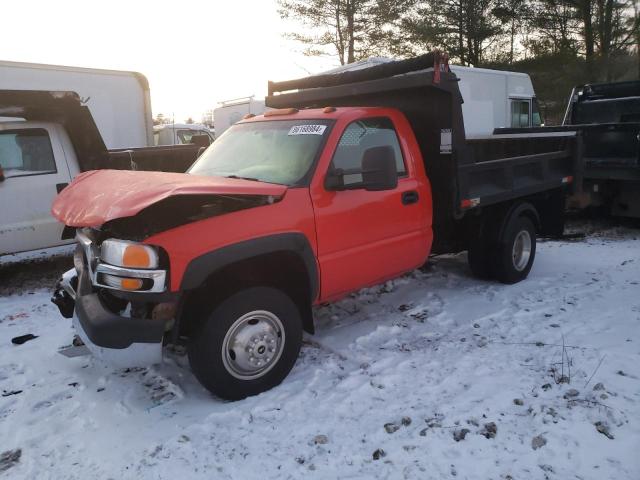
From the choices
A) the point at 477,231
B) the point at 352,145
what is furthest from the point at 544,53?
the point at 352,145

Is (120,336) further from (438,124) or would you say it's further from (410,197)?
(438,124)

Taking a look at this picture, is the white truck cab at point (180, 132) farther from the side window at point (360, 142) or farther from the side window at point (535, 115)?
the side window at point (360, 142)

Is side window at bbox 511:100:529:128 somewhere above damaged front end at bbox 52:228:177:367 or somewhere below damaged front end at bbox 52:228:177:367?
above

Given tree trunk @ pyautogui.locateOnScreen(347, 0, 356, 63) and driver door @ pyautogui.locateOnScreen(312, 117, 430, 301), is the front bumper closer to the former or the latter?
driver door @ pyautogui.locateOnScreen(312, 117, 430, 301)

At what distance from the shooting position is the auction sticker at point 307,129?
3948mm

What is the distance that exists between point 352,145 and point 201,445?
7.91 ft

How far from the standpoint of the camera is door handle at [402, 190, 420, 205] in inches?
171

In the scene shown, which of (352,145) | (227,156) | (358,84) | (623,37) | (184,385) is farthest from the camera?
(623,37)

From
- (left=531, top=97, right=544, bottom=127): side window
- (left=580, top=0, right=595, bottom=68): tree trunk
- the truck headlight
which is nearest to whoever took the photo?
the truck headlight

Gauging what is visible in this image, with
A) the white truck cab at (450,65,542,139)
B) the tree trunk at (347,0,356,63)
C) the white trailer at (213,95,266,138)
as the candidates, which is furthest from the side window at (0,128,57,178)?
the tree trunk at (347,0,356,63)

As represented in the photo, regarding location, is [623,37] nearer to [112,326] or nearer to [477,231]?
[477,231]

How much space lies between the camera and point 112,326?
2.95 metres

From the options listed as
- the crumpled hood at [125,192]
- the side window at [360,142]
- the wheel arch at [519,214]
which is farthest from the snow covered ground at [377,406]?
the side window at [360,142]

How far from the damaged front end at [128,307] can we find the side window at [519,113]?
16236mm
